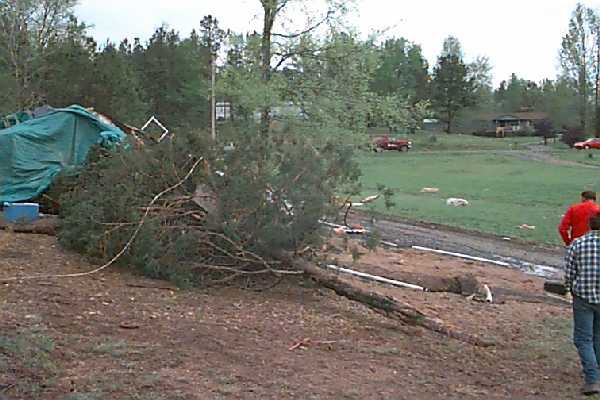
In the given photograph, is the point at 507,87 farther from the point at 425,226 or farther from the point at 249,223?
the point at 249,223

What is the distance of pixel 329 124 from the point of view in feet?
64.4

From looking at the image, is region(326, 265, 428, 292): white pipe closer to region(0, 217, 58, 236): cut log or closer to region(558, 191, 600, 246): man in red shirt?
region(558, 191, 600, 246): man in red shirt

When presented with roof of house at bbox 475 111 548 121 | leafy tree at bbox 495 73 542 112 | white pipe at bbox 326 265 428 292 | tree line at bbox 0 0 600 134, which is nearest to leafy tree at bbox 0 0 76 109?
tree line at bbox 0 0 600 134

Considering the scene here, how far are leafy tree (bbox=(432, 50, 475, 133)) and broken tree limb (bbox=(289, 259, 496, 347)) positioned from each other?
89.4m

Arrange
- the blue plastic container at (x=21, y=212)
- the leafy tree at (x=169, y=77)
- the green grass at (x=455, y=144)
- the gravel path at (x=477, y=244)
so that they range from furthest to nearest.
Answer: the green grass at (x=455, y=144), the leafy tree at (x=169, y=77), the gravel path at (x=477, y=244), the blue plastic container at (x=21, y=212)

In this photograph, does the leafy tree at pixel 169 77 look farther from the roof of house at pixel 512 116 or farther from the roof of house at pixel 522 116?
the roof of house at pixel 522 116

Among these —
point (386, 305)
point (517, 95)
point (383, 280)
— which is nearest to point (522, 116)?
point (517, 95)

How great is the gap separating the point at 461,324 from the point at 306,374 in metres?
3.26

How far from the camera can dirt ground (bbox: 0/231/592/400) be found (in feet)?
19.3

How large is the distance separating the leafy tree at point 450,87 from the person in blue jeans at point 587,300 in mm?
91630

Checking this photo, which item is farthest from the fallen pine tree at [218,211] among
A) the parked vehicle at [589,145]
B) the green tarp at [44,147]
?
the parked vehicle at [589,145]

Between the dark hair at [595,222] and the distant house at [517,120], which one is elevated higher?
the distant house at [517,120]

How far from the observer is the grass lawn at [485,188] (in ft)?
75.0

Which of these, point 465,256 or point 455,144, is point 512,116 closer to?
point 455,144
